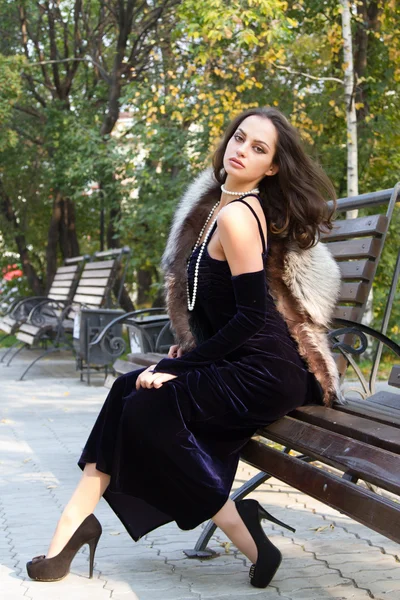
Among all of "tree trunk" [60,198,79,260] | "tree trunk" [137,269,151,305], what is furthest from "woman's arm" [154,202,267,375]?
"tree trunk" [137,269,151,305]

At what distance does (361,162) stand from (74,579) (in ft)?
37.5

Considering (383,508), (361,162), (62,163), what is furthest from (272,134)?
(62,163)

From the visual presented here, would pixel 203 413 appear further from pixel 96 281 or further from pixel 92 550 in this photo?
pixel 96 281

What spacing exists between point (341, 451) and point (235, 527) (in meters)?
0.79

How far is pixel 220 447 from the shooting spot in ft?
10.6

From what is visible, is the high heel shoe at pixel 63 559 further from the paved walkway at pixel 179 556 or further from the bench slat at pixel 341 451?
the bench slat at pixel 341 451

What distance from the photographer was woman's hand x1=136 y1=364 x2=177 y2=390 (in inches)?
127

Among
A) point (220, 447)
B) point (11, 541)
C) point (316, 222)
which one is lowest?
point (11, 541)

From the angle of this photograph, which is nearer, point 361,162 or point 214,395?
point 214,395

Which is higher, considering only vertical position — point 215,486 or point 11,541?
point 215,486

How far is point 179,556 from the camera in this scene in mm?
3863

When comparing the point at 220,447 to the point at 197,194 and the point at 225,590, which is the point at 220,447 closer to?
the point at 225,590

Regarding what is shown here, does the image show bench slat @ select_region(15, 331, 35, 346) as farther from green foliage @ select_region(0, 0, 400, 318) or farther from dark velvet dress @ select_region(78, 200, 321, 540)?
dark velvet dress @ select_region(78, 200, 321, 540)

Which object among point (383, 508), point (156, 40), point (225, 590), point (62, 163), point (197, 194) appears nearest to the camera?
point (383, 508)
